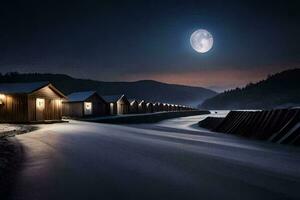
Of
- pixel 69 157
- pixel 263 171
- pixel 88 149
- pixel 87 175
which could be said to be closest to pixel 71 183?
pixel 87 175

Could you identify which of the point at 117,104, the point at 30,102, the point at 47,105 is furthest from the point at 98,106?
the point at 30,102

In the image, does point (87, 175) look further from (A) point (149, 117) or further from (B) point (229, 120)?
(A) point (149, 117)

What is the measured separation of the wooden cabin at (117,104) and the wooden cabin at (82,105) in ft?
27.4

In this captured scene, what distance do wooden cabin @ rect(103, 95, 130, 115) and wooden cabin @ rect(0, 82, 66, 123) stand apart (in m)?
28.9

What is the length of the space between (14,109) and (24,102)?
1423mm

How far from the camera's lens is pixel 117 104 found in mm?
70062

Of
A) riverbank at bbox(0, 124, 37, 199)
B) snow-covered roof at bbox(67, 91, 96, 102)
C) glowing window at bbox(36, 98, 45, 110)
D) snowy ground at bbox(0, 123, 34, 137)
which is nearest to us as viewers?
riverbank at bbox(0, 124, 37, 199)

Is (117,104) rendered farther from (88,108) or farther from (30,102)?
(30,102)

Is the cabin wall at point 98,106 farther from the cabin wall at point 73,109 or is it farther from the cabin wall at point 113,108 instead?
the cabin wall at point 113,108

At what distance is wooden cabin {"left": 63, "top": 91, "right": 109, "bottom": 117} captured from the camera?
5497 cm

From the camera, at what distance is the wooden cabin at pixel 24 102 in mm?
36438

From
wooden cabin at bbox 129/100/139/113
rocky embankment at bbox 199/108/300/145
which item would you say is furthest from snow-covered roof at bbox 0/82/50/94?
wooden cabin at bbox 129/100/139/113

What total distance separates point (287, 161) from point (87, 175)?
257 inches

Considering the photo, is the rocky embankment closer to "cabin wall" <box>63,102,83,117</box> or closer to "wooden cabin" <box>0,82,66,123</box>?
"wooden cabin" <box>0,82,66,123</box>
